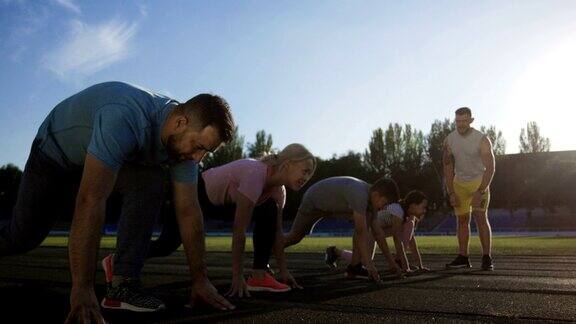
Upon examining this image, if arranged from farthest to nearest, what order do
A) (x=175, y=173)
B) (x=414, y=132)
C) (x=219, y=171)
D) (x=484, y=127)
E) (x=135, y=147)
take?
(x=414, y=132) < (x=484, y=127) < (x=219, y=171) < (x=175, y=173) < (x=135, y=147)

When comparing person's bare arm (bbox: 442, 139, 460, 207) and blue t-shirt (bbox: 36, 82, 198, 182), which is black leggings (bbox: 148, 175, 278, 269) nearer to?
blue t-shirt (bbox: 36, 82, 198, 182)

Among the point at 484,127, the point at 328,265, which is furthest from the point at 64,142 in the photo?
the point at 484,127

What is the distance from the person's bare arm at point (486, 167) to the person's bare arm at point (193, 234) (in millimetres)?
4622

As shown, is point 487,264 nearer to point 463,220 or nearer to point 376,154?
point 463,220

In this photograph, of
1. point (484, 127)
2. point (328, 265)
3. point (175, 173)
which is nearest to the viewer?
point (175, 173)

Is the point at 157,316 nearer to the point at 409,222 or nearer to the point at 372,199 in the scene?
the point at 372,199

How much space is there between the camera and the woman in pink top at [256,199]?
3.96m

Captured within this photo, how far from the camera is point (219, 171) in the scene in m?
4.53

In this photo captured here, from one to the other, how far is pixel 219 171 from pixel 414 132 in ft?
185

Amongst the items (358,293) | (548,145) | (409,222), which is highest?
(548,145)

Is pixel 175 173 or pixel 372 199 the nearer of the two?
pixel 175 173

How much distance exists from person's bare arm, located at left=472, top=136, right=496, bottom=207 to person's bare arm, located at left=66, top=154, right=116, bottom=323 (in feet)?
17.9

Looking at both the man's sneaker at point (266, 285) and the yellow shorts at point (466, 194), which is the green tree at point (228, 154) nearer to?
the yellow shorts at point (466, 194)

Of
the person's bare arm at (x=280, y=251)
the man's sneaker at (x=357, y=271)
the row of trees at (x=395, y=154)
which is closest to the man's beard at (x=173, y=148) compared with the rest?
the person's bare arm at (x=280, y=251)
